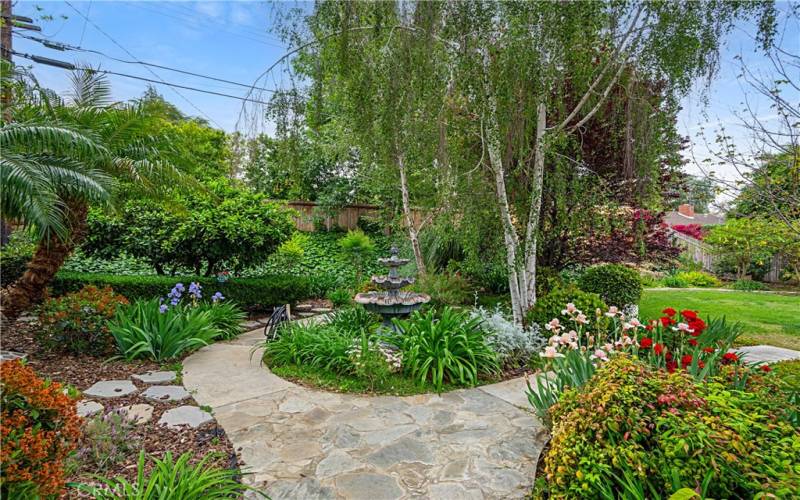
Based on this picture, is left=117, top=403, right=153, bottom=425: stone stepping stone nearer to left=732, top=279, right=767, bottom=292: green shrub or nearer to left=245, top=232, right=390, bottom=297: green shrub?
left=245, top=232, right=390, bottom=297: green shrub

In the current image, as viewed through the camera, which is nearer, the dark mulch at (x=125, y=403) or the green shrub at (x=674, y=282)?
the dark mulch at (x=125, y=403)

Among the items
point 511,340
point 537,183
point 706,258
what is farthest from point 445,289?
point 706,258

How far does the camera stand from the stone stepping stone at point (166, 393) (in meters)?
3.49

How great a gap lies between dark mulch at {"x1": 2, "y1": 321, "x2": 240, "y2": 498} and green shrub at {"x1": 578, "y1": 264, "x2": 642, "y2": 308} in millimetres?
5658

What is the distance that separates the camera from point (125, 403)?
336 centimetres

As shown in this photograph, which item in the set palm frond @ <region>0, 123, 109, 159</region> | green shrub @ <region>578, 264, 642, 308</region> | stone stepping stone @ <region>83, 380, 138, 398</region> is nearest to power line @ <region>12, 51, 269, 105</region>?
palm frond @ <region>0, 123, 109, 159</region>

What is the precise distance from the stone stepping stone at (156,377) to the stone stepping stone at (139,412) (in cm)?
55

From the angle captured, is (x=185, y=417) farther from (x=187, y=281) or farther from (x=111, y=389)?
(x=187, y=281)

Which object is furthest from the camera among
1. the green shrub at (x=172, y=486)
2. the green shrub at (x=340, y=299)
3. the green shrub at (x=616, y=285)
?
the green shrub at (x=340, y=299)

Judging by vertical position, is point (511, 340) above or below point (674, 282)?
below

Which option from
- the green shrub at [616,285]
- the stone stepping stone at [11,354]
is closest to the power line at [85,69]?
the stone stepping stone at [11,354]

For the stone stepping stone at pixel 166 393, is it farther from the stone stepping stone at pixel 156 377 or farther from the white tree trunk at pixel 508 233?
the white tree trunk at pixel 508 233

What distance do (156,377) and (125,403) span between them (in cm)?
62

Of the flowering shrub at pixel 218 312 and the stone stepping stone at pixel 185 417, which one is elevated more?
the flowering shrub at pixel 218 312
